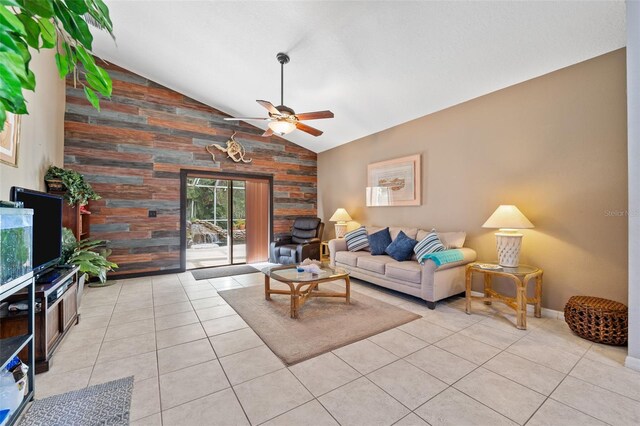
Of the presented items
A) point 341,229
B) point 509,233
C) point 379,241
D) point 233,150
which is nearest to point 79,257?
point 233,150

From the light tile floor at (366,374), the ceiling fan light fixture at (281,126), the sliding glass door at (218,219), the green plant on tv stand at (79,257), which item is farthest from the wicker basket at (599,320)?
the sliding glass door at (218,219)

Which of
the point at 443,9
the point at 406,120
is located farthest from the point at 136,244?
the point at 443,9

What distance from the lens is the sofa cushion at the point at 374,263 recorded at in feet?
12.3

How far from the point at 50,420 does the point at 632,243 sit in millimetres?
4006

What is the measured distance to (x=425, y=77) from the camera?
3385 millimetres

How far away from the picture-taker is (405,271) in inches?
133

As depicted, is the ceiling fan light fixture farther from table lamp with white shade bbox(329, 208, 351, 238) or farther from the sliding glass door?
the sliding glass door

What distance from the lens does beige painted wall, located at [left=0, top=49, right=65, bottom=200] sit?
261cm

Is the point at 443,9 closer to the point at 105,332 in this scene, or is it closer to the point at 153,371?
the point at 153,371

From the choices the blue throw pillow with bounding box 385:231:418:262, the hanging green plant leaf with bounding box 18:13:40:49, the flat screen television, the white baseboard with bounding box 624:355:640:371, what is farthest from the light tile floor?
the hanging green plant leaf with bounding box 18:13:40:49

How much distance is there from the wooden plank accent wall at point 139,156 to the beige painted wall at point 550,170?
4.18 meters

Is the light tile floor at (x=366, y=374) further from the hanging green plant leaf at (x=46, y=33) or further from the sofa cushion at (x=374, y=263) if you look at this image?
the hanging green plant leaf at (x=46, y=33)

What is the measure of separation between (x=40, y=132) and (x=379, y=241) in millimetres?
4706

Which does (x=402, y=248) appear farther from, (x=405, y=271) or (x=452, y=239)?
(x=452, y=239)
